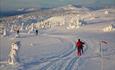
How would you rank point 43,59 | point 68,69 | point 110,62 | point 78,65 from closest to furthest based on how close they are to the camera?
point 68,69, point 78,65, point 110,62, point 43,59

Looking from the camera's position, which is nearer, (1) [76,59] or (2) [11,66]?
(2) [11,66]

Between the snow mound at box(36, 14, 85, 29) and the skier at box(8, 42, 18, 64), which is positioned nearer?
the skier at box(8, 42, 18, 64)

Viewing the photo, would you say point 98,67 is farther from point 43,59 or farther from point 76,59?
point 43,59

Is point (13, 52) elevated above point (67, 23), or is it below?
below

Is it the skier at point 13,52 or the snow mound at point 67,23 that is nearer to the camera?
the skier at point 13,52

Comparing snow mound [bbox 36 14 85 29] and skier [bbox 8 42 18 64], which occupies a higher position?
snow mound [bbox 36 14 85 29]

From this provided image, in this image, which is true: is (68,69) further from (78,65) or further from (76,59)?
(76,59)

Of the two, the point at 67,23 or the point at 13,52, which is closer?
the point at 13,52

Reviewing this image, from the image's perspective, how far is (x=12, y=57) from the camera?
2047cm

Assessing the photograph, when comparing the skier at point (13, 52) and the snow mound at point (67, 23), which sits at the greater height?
the snow mound at point (67, 23)

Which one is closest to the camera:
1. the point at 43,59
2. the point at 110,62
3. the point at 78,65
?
the point at 78,65

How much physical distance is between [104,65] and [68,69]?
2.89 m

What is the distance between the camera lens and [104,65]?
1988 cm

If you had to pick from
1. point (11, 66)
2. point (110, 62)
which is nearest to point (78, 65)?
point (110, 62)
